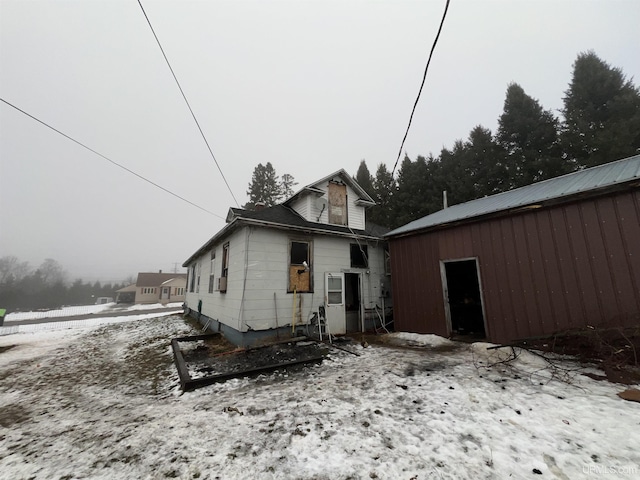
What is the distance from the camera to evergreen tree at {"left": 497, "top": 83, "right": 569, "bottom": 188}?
1977cm

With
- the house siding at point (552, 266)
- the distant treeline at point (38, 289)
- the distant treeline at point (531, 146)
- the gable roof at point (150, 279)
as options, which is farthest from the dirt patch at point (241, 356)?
the distant treeline at point (38, 289)

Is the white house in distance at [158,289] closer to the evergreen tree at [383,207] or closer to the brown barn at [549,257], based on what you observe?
the evergreen tree at [383,207]

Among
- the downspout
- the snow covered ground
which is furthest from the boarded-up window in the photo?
the snow covered ground

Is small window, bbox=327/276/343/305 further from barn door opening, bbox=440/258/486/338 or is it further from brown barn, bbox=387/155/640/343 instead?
barn door opening, bbox=440/258/486/338

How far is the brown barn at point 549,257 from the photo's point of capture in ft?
16.8

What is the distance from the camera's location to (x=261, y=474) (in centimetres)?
239

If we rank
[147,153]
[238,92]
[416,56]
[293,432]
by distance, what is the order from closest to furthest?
[293,432] → [416,56] → [238,92] → [147,153]

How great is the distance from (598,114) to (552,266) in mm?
24007

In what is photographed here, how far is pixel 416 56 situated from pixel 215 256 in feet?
34.8

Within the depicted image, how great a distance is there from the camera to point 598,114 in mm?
19500

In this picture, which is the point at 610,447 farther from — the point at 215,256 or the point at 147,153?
the point at 147,153

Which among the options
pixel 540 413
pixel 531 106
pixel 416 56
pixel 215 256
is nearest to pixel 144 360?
pixel 215 256

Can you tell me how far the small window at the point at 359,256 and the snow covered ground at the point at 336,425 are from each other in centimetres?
525

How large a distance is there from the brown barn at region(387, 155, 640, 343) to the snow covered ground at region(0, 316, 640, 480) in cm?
132
